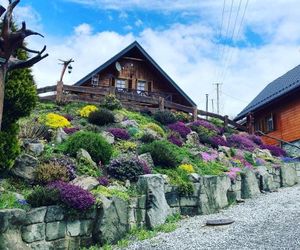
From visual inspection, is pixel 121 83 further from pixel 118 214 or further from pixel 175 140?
pixel 118 214

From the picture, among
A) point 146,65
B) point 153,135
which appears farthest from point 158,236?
point 146,65

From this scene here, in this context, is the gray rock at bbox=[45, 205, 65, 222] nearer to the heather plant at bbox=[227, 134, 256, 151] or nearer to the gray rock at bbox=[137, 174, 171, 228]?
the gray rock at bbox=[137, 174, 171, 228]

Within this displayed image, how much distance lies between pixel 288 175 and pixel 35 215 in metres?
12.5

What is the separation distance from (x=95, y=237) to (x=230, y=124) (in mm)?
20249

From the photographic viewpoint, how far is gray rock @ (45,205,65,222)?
8789mm

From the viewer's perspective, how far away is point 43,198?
902 cm

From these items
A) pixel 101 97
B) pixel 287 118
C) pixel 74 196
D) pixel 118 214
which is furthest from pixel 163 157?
pixel 287 118

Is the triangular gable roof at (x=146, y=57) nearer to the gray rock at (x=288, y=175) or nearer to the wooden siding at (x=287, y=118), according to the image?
the wooden siding at (x=287, y=118)

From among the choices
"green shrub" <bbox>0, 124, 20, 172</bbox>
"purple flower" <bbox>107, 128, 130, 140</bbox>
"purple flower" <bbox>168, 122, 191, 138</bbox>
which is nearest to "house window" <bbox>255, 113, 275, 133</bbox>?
"purple flower" <bbox>168, 122, 191, 138</bbox>

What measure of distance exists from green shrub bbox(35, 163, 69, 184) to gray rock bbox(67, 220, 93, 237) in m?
1.66

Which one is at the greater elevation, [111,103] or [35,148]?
[111,103]

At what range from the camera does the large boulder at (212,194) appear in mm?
12400

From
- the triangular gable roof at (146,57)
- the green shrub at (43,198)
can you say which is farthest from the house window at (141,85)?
the green shrub at (43,198)

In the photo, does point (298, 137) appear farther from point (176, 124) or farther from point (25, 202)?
point (25, 202)
